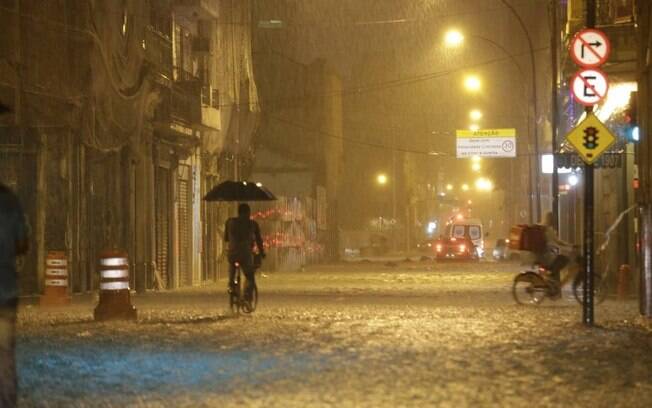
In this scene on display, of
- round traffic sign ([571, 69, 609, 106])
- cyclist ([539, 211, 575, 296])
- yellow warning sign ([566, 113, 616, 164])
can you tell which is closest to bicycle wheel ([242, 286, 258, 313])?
cyclist ([539, 211, 575, 296])

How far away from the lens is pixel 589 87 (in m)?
16.9

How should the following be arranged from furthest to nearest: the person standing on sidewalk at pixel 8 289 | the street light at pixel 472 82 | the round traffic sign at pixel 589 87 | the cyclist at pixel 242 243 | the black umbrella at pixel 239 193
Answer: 1. the street light at pixel 472 82
2. the black umbrella at pixel 239 193
3. the cyclist at pixel 242 243
4. the round traffic sign at pixel 589 87
5. the person standing on sidewalk at pixel 8 289

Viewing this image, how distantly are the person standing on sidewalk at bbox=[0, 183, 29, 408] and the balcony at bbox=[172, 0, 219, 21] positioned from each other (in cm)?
2429

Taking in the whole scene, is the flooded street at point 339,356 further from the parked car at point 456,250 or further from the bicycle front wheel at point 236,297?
the parked car at point 456,250

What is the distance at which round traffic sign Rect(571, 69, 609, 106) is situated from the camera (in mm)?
16812

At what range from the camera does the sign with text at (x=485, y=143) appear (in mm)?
50062

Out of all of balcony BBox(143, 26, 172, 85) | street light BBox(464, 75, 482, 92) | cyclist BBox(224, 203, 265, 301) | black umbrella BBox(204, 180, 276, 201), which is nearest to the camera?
cyclist BBox(224, 203, 265, 301)

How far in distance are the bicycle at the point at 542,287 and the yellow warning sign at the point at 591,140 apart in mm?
5129

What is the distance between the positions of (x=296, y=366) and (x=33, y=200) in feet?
45.3

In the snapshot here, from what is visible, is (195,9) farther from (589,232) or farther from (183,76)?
(589,232)

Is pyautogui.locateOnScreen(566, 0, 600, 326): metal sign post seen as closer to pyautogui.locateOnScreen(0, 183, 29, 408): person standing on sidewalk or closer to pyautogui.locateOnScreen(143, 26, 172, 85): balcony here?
pyautogui.locateOnScreen(0, 183, 29, 408): person standing on sidewalk

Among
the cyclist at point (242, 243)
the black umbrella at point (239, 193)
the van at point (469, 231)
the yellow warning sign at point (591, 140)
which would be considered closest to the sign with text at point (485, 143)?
the van at point (469, 231)

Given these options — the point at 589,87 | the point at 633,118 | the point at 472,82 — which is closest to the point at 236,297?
the point at 589,87

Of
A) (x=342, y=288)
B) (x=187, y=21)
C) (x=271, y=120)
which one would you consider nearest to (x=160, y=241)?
(x=342, y=288)
